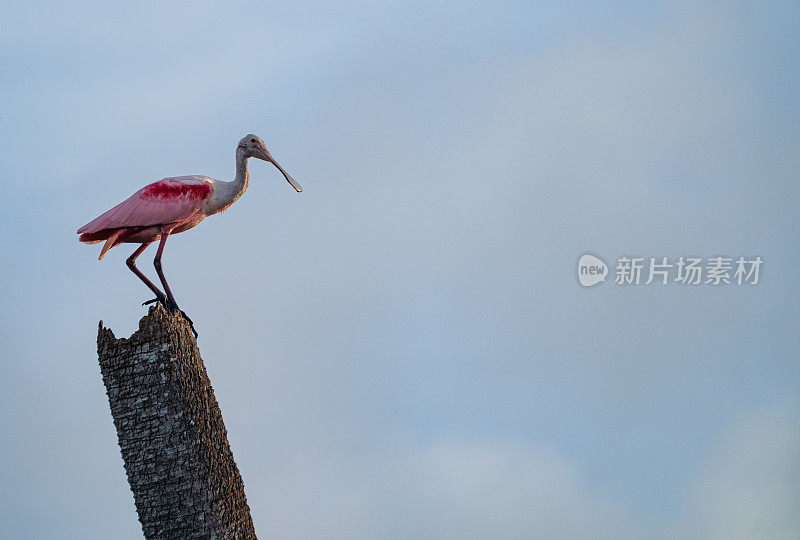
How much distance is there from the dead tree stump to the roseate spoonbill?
1.48m

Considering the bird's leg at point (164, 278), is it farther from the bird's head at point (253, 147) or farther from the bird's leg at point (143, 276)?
the bird's head at point (253, 147)

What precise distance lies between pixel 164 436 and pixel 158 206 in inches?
118

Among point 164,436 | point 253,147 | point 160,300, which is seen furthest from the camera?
point 253,147

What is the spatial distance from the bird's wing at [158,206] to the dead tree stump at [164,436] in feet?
6.87

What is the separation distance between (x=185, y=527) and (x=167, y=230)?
347 cm

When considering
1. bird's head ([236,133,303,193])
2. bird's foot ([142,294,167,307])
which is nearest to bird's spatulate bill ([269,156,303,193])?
bird's head ([236,133,303,193])

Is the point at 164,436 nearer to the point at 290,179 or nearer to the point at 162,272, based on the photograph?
the point at 162,272

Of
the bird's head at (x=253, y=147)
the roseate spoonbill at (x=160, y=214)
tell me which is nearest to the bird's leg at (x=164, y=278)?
the roseate spoonbill at (x=160, y=214)

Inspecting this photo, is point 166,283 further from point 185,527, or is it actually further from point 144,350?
point 185,527

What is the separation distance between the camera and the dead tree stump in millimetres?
8719

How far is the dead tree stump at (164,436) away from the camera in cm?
872

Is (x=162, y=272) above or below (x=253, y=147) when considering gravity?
below

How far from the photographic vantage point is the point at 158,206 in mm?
10953

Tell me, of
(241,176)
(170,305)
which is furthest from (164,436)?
(241,176)
